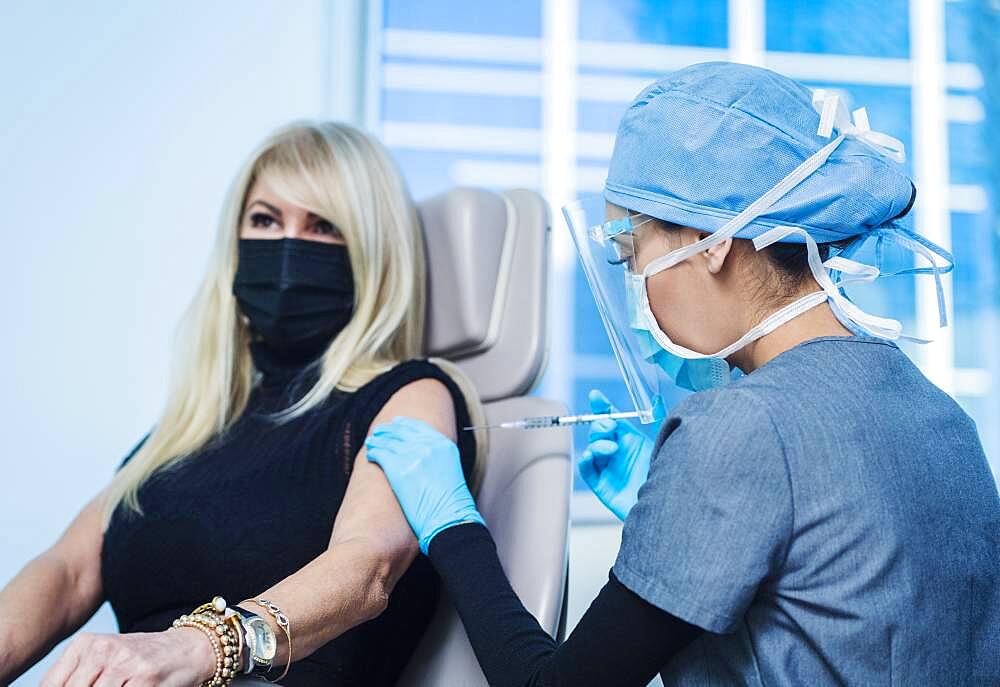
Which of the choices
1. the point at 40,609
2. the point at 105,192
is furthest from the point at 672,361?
the point at 105,192

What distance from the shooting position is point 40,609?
1.39 metres

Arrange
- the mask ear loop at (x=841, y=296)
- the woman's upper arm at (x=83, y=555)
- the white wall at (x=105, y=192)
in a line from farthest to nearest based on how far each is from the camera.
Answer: the white wall at (x=105, y=192) < the woman's upper arm at (x=83, y=555) < the mask ear loop at (x=841, y=296)

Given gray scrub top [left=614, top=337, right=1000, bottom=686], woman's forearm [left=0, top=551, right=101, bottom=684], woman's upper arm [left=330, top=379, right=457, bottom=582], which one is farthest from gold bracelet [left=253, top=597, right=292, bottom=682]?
woman's forearm [left=0, top=551, right=101, bottom=684]

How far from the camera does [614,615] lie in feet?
2.81

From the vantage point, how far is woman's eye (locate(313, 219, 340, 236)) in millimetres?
1577

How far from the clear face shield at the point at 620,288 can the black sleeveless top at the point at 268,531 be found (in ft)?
1.18

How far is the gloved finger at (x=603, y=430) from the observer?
1.34 meters

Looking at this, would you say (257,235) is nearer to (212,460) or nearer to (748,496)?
(212,460)

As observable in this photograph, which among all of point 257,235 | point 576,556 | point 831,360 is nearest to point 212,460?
point 257,235

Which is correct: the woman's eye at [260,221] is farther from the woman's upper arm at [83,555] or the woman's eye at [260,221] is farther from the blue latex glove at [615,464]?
the blue latex glove at [615,464]

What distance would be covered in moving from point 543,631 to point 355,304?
70 cm

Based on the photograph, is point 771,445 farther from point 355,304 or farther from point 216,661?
point 355,304

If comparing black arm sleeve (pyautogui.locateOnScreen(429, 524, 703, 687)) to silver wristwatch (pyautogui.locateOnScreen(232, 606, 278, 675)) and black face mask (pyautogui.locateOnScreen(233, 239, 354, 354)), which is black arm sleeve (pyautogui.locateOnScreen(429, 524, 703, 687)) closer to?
silver wristwatch (pyautogui.locateOnScreen(232, 606, 278, 675))

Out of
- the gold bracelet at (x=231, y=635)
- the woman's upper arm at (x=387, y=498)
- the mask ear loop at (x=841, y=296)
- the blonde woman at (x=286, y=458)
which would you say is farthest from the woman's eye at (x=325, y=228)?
the mask ear loop at (x=841, y=296)
